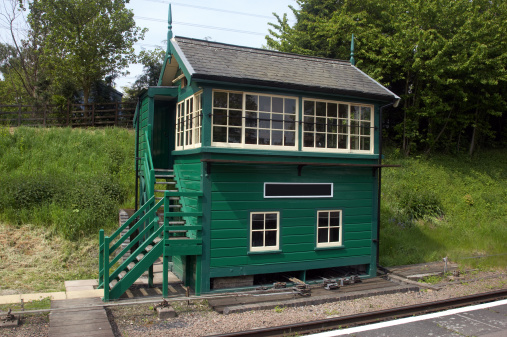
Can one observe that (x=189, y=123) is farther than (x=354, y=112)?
No

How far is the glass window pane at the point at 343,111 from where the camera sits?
34.4 feet

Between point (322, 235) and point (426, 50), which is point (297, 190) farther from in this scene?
point (426, 50)

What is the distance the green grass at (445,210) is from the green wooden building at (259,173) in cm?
313

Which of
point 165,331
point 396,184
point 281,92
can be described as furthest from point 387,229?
point 165,331

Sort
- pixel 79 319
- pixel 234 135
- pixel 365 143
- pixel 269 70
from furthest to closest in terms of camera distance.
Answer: pixel 365 143 < pixel 269 70 < pixel 234 135 < pixel 79 319

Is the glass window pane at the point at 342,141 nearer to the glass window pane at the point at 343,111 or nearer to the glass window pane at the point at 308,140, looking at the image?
the glass window pane at the point at 343,111

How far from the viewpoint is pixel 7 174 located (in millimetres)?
13625

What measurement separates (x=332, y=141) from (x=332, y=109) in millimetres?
820

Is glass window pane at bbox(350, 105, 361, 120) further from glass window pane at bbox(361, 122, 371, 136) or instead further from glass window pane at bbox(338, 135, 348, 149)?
glass window pane at bbox(338, 135, 348, 149)

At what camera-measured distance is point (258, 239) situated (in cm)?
930

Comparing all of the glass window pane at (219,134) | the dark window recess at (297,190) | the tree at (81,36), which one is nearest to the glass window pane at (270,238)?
the dark window recess at (297,190)

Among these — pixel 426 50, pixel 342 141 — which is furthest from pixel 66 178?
pixel 426 50

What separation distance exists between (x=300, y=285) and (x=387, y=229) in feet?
21.2

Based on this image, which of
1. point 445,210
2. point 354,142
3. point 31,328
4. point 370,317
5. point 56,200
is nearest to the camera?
point 31,328
